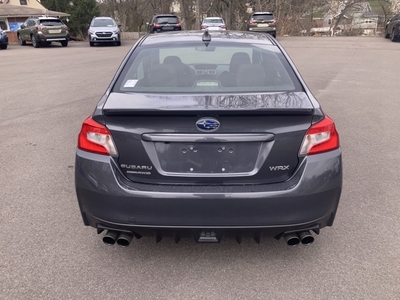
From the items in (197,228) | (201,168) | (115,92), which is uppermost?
(115,92)

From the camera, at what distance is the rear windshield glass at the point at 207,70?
10.3ft

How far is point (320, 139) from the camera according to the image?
2.71 metres

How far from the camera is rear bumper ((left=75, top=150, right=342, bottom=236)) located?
8.50 feet

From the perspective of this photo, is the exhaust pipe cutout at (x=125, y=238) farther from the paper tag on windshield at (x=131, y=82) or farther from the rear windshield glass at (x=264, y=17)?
the rear windshield glass at (x=264, y=17)

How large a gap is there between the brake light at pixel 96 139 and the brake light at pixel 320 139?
4.14ft

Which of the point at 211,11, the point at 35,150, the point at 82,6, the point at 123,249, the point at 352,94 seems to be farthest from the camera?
the point at 211,11

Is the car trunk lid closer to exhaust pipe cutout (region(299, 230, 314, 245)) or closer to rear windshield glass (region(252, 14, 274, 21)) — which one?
exhaust pipe cutout (region(299, 230, 314, 245))

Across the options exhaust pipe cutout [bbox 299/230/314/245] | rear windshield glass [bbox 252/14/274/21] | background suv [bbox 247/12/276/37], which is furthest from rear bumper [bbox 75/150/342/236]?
rear windshield glass [bbox 252/14/274/21]

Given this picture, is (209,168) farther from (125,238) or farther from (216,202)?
(125,238)

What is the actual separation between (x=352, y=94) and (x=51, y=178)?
7.37 m

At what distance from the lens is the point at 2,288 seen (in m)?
2.83

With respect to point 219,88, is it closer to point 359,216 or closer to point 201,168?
point 201,168

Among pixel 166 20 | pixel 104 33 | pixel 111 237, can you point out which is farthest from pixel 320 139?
pixel 166 20

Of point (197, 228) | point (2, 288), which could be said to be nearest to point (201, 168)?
point (197, 228)
